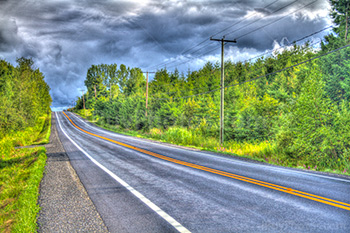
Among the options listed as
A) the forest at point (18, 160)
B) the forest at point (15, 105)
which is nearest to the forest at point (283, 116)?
the forest at point (18, 160)

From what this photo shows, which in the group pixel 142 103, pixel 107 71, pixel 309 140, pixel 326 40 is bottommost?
pixel 309 140

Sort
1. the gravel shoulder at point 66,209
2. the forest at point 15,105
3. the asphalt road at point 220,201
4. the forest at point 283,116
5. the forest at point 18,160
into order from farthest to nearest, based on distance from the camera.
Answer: the forest at point 15,105, the forest at point 283,116, the forest at point 18,160, the gravel shoulder at point 66,209, the asphalt road at point 220,201

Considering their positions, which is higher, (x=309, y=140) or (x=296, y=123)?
(x=296, y=123)

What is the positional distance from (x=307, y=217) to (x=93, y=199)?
4.90m

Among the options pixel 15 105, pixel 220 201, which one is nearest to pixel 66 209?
pixel 220 201

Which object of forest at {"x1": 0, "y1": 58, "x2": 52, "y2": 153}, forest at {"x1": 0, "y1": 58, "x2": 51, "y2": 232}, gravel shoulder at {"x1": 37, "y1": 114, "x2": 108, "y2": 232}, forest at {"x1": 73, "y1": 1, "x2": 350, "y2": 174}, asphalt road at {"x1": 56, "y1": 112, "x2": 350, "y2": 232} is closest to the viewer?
asphalt road at {"x1": 56, "y1": 112, "x2": 350, "y2": 232}

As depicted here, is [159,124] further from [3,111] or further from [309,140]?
[309,140]

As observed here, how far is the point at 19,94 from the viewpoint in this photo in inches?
1282

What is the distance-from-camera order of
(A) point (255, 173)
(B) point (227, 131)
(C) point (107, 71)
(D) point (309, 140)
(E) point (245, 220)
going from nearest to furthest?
(E) point (245, 220) → (A) point (255, 173) → (D) point (309, 140) → (B) point (227, 131) → (C) point (107, 71)

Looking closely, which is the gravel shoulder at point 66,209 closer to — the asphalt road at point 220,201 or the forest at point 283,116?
the asphalt road at point 220,201

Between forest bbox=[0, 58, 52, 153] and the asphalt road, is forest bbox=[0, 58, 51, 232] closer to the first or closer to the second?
forest bbox=[0, 58, 52, 153]

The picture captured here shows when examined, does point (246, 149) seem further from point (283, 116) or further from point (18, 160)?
point (18, 160)

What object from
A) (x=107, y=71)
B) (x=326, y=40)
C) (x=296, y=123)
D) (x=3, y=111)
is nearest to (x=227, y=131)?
(x=296, y=123)

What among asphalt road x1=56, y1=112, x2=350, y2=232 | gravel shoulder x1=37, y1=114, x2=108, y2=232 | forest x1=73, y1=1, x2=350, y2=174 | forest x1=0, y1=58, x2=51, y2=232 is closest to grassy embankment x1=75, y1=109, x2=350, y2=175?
forest x1=73, y1=1, x2=350, y2=174
